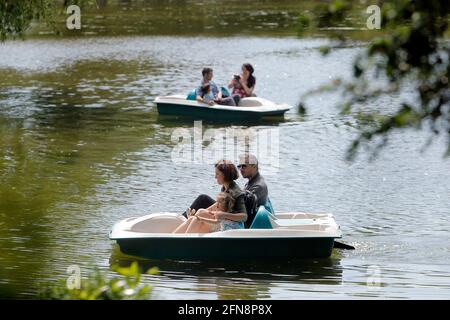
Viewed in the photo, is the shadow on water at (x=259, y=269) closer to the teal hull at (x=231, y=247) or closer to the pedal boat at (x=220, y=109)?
the teal hull at (x=231, y=247)

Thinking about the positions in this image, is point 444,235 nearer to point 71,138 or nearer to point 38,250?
point 38,250

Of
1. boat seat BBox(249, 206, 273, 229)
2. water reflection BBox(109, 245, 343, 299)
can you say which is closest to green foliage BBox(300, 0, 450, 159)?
water reflection BBox(109, 245, 343, 299)

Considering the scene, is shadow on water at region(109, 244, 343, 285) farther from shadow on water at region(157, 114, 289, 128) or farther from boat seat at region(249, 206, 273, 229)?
shadow on water at region(157, 114, 289, 128)

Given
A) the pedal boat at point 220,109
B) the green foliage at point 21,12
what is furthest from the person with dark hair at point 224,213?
the green foliage at point 21,12

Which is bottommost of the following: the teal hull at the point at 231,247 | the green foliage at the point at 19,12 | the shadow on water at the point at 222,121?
the shadow on water at the point at 222,121

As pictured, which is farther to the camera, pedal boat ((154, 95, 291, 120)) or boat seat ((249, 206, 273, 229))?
pedal boat ((154, 95, 291, 120))

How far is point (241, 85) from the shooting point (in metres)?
21.8

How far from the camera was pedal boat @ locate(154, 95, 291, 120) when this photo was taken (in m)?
21.3

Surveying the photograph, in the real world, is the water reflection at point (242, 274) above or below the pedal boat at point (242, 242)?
below

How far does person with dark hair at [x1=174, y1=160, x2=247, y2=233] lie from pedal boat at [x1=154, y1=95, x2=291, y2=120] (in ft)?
30.9

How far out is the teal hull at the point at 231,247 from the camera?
37.8 feet

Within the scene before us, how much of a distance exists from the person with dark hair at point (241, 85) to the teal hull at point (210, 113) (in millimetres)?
324

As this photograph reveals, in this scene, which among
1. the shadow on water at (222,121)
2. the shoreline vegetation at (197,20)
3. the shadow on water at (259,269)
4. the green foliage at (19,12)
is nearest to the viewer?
the shadow on water at (259,269)
